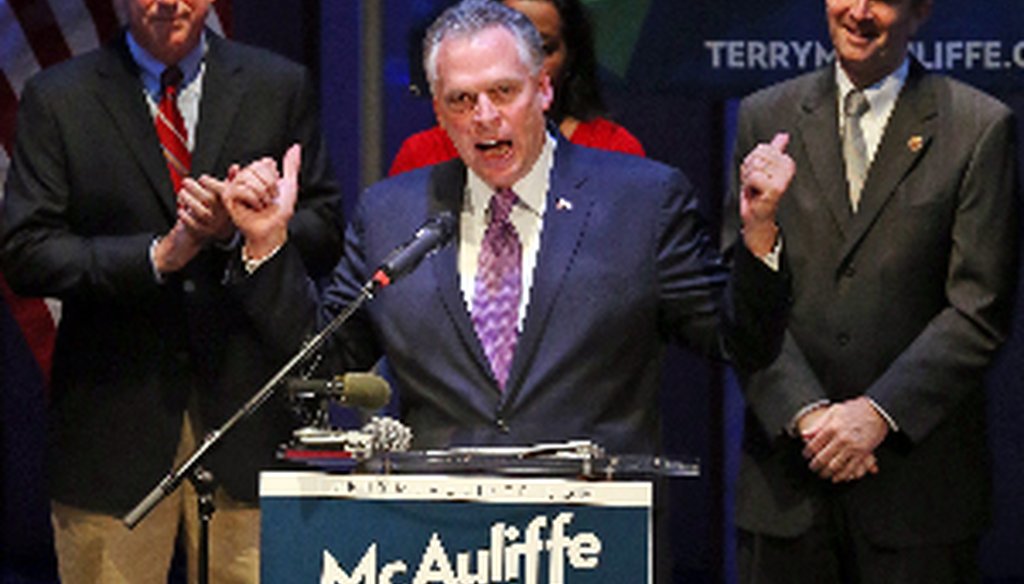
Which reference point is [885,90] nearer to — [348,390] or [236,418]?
[348,390]

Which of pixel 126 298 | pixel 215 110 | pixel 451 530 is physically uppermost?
pixel 215 110

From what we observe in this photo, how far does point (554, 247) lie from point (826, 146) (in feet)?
2.40

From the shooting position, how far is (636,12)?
15.5ft

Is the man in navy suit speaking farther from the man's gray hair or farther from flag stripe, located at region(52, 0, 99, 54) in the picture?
flag stripe, located at region(52, 0, 99, 54)

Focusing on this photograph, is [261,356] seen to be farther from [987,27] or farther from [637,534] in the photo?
[987,27]

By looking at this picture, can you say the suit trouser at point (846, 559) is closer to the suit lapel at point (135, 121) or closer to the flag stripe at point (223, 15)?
the suit lapel at point (135, 121)

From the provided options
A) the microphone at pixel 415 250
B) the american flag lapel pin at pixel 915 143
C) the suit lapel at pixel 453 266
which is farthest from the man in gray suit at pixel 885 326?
the microphone at pixel 415 250

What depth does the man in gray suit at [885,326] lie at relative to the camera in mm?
3771

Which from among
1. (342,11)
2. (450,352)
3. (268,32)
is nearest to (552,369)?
(450,352)

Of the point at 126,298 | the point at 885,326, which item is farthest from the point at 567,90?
the point at 126,298

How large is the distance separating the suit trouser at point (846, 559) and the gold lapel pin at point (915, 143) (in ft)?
2.24

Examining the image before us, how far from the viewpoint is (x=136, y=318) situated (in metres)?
4.07

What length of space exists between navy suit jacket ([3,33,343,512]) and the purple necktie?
27.7 inches

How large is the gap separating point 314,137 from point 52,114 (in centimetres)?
53
